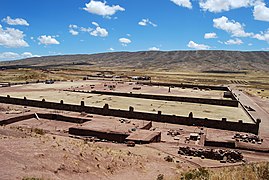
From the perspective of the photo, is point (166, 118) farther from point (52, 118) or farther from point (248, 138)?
point (52, 118)

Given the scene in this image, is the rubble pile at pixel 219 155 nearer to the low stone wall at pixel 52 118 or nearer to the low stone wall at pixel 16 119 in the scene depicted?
the low stone wall at pixel 52 118

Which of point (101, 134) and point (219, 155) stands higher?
point (101, 134)

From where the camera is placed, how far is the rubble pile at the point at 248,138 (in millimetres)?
25266

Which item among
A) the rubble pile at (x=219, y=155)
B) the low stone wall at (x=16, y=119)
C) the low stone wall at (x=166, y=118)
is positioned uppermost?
the low stone wall at (x=166, y=118)

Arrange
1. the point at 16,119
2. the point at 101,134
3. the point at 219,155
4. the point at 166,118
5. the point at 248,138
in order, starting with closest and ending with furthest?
the point at 219,155, the point at 101,134, the point at 248,138, the point at 16,119, the point at 166,118

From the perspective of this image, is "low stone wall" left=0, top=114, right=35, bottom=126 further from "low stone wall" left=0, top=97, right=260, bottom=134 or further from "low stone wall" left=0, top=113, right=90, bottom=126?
"low stone wall" left=0, top=97, right=260, bottom=134

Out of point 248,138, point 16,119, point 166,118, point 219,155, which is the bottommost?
point 219,155

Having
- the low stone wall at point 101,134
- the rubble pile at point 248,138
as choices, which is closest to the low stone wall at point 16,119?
the low stone wall at point 101,134

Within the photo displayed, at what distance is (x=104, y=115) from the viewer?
34.2 meters

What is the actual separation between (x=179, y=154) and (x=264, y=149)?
23.0ft

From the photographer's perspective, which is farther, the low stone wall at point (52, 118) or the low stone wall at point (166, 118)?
the low stone wall at point (52, 118)

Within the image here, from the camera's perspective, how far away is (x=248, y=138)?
1022 inches

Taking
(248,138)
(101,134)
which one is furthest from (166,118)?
(101,134)

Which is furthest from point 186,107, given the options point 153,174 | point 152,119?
point 153,174
